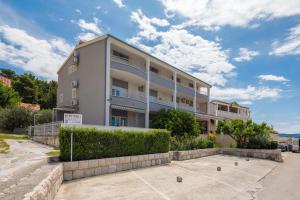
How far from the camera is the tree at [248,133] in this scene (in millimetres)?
25812

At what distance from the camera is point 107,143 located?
12.5m

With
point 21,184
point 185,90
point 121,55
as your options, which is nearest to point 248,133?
point 185,90

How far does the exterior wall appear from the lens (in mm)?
22844

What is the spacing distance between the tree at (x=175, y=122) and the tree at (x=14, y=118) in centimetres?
1810

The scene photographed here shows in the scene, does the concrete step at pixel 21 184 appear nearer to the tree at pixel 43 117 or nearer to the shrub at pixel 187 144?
the shrub at pixel 187 144

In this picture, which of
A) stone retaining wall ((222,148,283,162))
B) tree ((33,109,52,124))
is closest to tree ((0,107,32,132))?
tree ((33,109,52,124))

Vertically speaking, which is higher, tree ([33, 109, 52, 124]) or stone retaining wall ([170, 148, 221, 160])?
tree ([33, 109, 52, 124])

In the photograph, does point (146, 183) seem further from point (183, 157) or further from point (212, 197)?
point (183, 157)

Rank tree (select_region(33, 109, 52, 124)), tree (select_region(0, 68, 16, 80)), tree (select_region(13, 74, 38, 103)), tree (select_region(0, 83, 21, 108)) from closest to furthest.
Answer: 1. tree (select_region(33, 109, 52, 124))
2. tree (select_region(0, 83, 21, 108))
3. tree (select_region(13, 74, 38, 103))
4. tree (select_region(0, 68, 16, 80))

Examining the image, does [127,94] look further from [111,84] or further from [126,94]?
[111,84]

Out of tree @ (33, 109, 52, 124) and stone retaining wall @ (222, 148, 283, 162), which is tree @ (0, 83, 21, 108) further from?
stone retaining wall @ (222, 148, 283, 162)

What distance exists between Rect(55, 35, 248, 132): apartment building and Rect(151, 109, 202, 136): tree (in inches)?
54.3

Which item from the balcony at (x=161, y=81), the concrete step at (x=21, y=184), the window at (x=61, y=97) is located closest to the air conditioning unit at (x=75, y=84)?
the window at (x=61, y=97)

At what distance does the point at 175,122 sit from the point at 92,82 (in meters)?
9.70
